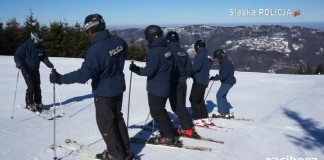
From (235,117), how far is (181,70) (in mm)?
3433

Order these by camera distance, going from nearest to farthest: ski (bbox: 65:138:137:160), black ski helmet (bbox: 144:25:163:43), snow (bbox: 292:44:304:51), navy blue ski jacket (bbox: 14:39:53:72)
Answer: ski (bbox: 65:138:137:160), black ski helmet (bbox: 144:25:163:43), navy blue ski jacket (bbox: 14:39:53:72), snow (bbox: 292:44:304:51)

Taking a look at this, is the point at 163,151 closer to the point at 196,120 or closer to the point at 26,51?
the point at 196,120

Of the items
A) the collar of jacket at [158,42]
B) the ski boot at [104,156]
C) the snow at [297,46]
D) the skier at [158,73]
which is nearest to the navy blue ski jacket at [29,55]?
the skier at [158,73]

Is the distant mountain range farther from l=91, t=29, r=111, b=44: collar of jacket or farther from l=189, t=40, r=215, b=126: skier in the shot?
l=91, t=29, r=111, b=44: collar of jacket

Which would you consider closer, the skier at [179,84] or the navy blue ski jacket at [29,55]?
the skier at [179,84]

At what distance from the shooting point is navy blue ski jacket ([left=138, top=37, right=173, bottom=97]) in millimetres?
5590

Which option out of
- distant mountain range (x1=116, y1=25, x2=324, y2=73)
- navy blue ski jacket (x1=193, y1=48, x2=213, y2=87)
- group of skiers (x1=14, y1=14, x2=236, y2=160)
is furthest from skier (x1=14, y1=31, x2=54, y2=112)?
distant mountain range (x1=116, y1=25, x2=324, y2=73)

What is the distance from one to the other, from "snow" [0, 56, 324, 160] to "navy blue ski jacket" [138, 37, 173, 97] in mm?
1053

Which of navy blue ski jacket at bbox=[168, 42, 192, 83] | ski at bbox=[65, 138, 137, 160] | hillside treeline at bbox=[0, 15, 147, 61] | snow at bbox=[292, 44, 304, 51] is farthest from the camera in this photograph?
snow at bbox=[292, 44, 304, 51]

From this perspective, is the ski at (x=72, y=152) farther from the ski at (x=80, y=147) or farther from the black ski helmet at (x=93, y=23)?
the black ski helmet at (x=93, y=23)

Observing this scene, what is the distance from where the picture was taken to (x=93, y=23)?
184 inches

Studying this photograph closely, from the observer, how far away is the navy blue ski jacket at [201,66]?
764cm

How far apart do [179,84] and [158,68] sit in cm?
101

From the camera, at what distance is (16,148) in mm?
5641
